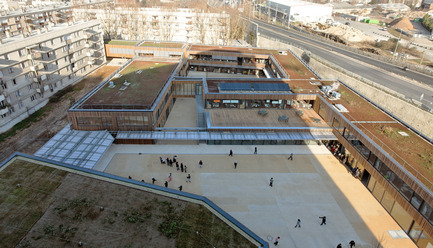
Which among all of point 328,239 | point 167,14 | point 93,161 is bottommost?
point 328,239

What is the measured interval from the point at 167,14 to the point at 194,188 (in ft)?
279

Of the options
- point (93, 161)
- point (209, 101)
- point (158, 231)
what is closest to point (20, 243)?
point (158, 231)

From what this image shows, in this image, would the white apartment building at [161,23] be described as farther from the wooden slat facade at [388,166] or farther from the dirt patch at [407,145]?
the dirt patch at [407,145]

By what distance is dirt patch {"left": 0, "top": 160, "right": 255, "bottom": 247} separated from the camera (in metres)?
20.7

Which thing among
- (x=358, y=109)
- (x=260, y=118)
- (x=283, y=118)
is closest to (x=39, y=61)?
(x=260, y=118)

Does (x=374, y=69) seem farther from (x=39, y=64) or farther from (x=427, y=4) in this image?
(x=427, y=4)

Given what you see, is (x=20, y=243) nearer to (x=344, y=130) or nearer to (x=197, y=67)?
(x=344, y=130)

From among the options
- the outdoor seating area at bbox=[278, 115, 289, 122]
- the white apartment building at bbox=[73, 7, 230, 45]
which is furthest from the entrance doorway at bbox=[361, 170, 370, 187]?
the white apartment building at bbox=[73, 7, 230, 45]

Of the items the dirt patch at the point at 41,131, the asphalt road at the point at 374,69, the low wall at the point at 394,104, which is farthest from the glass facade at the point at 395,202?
the dirt patch at the point at 41,131

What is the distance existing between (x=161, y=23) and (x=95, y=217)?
92966 mm

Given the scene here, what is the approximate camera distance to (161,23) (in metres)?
102

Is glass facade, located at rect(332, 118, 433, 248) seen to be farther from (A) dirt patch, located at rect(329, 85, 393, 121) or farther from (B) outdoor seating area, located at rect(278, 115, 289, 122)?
(B) outdoor seating area, located at rect(278, 115, 289, 122)

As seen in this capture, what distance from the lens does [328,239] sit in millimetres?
27062

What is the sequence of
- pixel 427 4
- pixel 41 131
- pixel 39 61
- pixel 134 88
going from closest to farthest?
1. pixel 41 131
2. pixel 134 88
3. pixel 39 61
4. pixel 427 4
